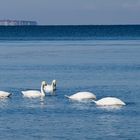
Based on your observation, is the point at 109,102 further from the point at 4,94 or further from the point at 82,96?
the point at 4,94

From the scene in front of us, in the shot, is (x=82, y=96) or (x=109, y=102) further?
(x=82, y=96)

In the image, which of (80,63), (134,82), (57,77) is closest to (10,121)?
(134,82)

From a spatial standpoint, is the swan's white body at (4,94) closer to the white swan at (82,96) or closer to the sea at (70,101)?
the sea at (70,101)

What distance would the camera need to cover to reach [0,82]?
2221 inches

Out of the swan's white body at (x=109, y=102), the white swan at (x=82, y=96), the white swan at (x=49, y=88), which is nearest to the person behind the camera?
the swan's white body at (x=109, y=102)

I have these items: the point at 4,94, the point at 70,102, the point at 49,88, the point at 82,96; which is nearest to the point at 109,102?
the point at 70,102

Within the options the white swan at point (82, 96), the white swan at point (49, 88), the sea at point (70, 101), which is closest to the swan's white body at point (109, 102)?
the sea at point (70, 101)

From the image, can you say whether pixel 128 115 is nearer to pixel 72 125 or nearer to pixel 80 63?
pixel 72 125

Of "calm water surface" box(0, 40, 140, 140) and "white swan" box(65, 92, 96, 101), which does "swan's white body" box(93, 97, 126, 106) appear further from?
"white swan" box(65, 92, 96, 101)

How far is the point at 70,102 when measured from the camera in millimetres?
44125

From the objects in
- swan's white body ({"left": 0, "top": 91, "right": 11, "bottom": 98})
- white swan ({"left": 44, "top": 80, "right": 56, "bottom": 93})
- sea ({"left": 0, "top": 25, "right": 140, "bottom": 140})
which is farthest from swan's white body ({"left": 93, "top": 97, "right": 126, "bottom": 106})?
white swan ({"left": 44, "top": 80, "right": 56, "bottom": 93})

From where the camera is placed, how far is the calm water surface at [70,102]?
34.9 m

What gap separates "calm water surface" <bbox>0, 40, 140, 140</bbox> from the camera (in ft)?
114

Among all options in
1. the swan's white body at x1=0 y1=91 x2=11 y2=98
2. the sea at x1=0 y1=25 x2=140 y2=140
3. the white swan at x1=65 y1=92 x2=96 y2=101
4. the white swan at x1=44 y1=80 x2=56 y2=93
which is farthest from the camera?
the white swan at x1=44 y1=80 x2=56 y2=93
